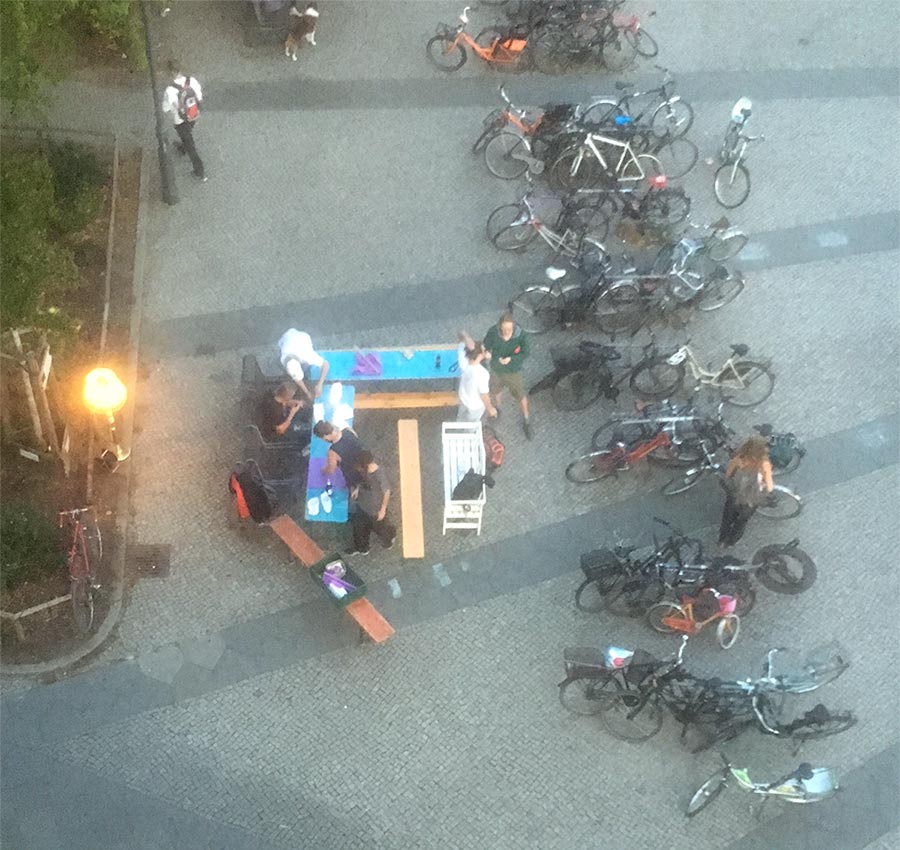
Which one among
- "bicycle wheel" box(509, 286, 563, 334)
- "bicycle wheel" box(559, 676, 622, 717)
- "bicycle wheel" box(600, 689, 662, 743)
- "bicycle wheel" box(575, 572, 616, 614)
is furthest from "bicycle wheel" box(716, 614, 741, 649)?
"bicycle wheel" box(509, 286, 563, 334)

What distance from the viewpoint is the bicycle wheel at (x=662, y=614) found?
30.4ft

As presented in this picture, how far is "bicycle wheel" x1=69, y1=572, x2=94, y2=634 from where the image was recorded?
893 centimetres

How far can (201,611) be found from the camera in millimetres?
9461

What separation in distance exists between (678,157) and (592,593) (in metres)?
6.83

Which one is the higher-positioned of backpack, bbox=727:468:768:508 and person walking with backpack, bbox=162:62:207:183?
person walking with backpack, bbox=162:62:207:183

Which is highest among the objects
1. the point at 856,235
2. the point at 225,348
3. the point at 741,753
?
the point at 856,235

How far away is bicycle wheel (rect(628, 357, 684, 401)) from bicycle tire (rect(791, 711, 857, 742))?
12.6ft

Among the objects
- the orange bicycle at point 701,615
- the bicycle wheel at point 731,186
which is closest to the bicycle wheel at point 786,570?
the orange bicycle at point 701,615

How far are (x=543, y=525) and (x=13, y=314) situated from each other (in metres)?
5.33

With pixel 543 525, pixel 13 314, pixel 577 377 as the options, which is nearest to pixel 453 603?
pixel 543 525

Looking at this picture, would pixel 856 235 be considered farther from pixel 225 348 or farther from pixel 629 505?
pixel 225 348

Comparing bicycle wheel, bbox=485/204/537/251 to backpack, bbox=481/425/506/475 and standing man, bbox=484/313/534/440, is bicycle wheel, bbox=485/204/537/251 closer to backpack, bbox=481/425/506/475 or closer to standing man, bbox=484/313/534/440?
standing man, bbox=484/313/534/440

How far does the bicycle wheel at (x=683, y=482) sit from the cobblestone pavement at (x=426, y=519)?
0.16 metres

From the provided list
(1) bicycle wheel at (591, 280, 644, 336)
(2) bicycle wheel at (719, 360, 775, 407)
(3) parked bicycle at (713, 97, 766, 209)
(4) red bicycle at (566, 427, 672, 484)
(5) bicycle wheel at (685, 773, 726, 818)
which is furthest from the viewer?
(3) parked bicycle at (713, 97, 766, 209)
